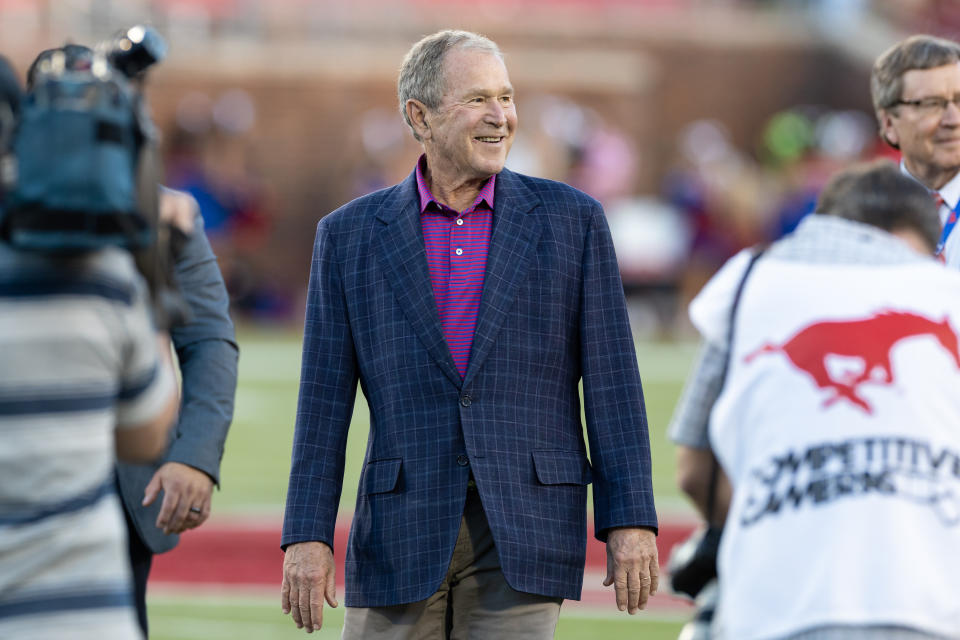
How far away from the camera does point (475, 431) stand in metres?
4.20

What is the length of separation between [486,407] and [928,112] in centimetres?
161

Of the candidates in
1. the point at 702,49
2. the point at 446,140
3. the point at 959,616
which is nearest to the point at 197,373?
the point at 446,140

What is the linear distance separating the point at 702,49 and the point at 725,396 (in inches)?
1081

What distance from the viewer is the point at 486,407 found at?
4.22 m

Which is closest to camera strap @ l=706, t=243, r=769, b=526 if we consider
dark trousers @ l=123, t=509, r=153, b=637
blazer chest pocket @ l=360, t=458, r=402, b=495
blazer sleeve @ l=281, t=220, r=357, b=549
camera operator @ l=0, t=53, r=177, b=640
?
blazer chest pocket @ l=360, t=458, r=402, b=495

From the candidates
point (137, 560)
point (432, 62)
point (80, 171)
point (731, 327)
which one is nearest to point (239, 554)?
point (137, 560)

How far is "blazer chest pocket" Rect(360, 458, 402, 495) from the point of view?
13.9 feet

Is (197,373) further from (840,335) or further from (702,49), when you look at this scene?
(702,49)

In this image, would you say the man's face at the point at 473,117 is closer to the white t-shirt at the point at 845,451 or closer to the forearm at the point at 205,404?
the forearm at the point at 205,404

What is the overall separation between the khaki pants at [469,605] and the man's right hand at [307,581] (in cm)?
14

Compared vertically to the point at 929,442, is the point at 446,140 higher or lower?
higher

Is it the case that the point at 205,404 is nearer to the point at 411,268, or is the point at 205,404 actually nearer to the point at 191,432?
the point at 191,432

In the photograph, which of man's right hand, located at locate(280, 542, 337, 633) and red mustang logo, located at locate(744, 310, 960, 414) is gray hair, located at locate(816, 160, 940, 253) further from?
man's right hand, located at locate(280, 542, 337, 633)

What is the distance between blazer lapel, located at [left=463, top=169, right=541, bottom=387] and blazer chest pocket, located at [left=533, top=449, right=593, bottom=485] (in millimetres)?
276
